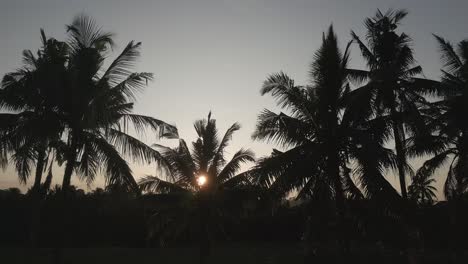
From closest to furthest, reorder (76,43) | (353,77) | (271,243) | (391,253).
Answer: (76,43), (353,77), (391,253), (271,243)

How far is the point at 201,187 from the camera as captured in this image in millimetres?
14547

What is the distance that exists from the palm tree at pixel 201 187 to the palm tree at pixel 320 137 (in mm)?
3146

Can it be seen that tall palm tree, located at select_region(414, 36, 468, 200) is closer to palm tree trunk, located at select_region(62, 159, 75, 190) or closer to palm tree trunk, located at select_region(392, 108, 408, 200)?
palm tree trunk, located at select_region(392, 108, 408, 200)

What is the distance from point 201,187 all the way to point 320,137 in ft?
17.0

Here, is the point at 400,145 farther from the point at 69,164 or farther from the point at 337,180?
the point at 69,164

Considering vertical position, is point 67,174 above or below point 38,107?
→ below

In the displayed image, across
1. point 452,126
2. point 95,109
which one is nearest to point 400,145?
point 452,126

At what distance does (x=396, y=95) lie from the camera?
14547mm

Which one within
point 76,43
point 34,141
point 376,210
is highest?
point 76,43

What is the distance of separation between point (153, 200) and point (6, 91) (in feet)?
19.0

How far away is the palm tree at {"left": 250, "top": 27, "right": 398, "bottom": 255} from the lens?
1076cm

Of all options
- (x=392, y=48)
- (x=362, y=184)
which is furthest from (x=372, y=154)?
(x=392, y=48)

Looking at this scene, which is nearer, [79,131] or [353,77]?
[79,131]

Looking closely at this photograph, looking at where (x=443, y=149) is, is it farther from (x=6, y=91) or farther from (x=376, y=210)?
(x=6, y=91)
